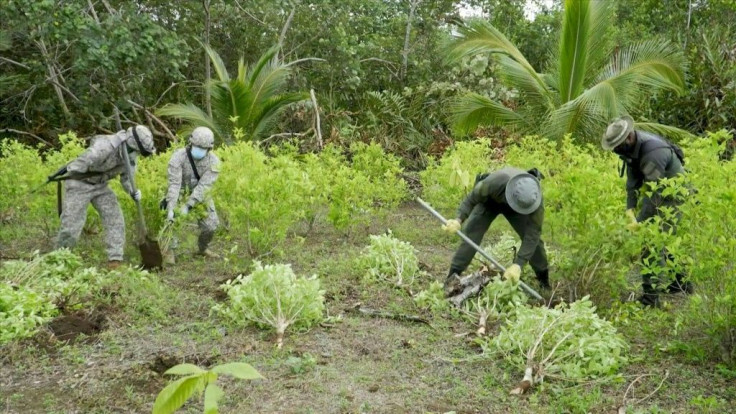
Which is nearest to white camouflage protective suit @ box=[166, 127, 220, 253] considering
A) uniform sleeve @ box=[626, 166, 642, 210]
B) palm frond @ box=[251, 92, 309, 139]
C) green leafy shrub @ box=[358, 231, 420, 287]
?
green leafy shrub @ box=[358, 231, 420, 287]

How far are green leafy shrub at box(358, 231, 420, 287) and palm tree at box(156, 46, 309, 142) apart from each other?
20.7 feet

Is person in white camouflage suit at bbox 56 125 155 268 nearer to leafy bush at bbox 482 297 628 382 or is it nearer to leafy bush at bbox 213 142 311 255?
leafy bush at bbox 213 142 311 255

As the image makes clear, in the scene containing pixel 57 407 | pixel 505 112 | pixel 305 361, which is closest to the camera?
pixel 57 407

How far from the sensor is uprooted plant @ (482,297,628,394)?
4.48 metres

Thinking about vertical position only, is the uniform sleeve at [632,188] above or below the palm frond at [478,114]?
below

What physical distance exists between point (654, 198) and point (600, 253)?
0.91 m

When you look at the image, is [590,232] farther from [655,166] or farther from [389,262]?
[389,262]

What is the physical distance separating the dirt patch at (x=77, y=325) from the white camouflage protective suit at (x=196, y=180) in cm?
180

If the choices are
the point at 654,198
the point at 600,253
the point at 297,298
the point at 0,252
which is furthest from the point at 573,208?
the point at 0,252

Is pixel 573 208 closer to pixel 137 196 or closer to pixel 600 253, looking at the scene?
pixel 600 253

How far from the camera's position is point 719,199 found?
14.1 ft

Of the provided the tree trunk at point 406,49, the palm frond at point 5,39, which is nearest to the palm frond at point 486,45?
the tree trunk at point 406,49

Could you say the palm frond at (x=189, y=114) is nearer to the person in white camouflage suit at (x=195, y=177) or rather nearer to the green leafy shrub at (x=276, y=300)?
the person in white camouflage suit at (x=195, y=177)

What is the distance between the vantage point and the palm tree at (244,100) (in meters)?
12.5
